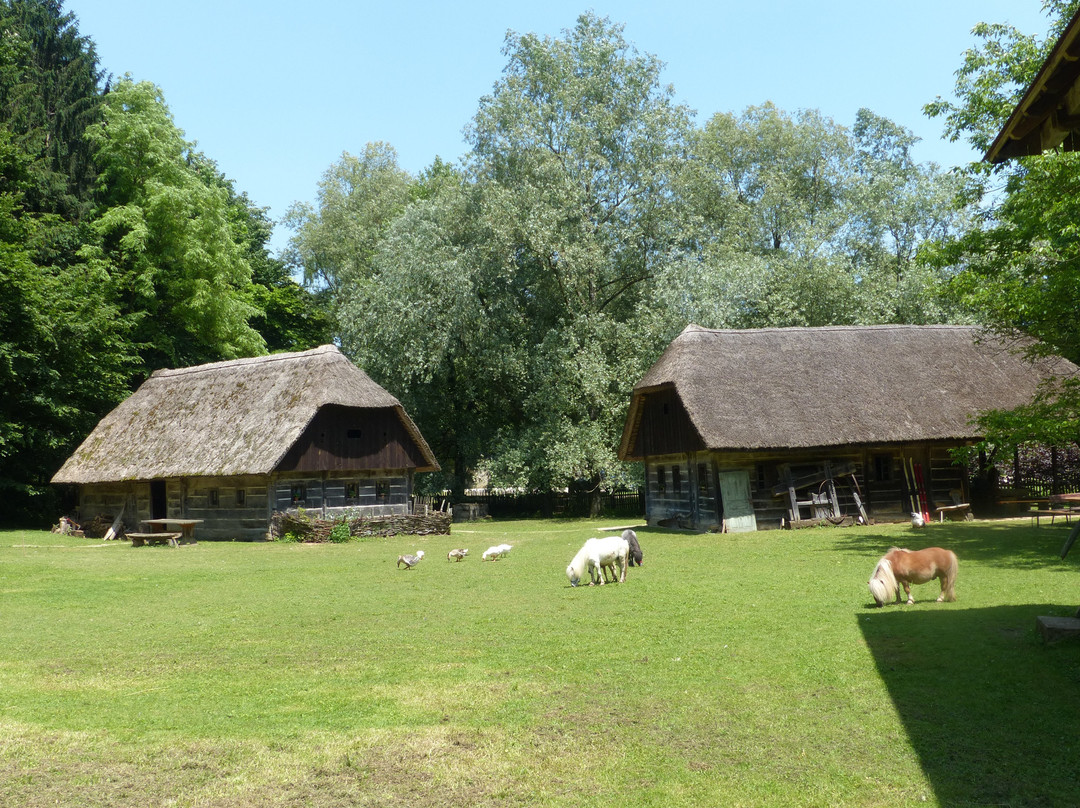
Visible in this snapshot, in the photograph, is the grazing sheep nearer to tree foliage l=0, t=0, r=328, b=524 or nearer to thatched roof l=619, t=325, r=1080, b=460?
thatched roof l=619, t=325, r=1080, b=460

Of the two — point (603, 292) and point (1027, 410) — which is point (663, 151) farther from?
point (1027, 410)

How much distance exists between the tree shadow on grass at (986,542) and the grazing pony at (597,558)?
554 cm

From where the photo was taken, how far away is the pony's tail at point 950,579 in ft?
41.7

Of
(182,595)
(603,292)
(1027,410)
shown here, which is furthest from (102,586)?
(603,292)

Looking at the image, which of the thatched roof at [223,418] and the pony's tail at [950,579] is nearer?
the pony's tail at [950,579]

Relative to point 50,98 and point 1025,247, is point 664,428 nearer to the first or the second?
point 1025,247

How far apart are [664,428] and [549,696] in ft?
81.0

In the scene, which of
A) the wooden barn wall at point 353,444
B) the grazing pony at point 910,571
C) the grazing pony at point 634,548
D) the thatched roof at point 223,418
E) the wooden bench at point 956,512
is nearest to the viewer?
the grazing pony at point 910,571

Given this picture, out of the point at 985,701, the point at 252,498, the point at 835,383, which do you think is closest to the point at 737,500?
the point at 835,383

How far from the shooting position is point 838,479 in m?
30.9

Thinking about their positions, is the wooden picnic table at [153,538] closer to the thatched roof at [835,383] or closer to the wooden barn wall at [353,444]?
the wooden barn wall at [353,444]

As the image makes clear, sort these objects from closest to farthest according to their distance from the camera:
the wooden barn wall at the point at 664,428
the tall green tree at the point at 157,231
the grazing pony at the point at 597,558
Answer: the grazing pony at the point at 597,558, the wooden barn wall at the point at 664,428, the tall green tree at the point at 157,231

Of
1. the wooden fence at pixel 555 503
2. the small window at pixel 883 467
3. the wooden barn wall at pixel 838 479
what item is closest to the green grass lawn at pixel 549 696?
the wooden barn wall at pixel 838 479

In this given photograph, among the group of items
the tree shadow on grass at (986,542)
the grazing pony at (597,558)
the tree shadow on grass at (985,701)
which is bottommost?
the tree shadow on grass at (985,701)
